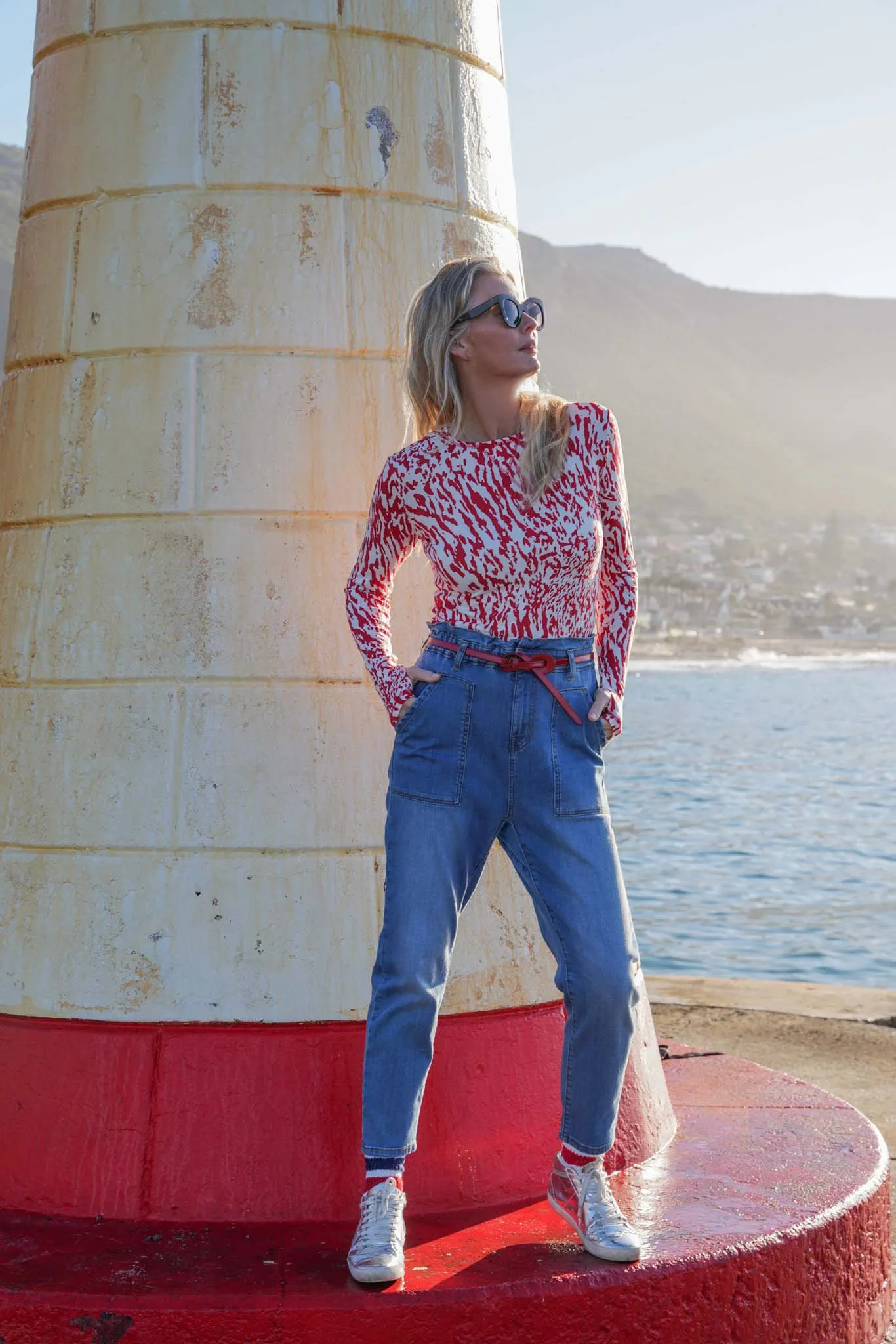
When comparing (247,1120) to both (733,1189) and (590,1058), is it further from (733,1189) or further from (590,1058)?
(733,1189)

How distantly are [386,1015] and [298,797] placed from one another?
0.62 meters

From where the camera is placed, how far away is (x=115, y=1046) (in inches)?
132

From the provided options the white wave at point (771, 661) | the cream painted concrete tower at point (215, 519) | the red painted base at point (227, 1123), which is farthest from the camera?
the white wave at point (771, 661)

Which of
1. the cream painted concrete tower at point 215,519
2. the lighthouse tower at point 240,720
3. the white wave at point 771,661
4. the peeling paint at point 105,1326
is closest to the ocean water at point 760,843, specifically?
the lighthouse tower at point 240,720

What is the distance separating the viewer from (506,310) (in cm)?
307

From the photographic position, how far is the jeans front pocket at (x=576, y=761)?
3.00 metres

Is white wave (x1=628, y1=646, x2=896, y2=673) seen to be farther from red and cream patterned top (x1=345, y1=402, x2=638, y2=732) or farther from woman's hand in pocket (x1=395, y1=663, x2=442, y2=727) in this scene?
woman's hand in pocket (x1=395, y1=663, x2=442, y2=727)

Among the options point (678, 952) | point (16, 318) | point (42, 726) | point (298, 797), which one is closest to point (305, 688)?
point (298, 797)

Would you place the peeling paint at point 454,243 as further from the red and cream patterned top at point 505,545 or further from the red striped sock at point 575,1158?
the red striped sock at point 575,1158

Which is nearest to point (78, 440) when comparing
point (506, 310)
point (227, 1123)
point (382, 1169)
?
point (506, 310)

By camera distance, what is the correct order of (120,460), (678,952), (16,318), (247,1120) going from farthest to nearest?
(678,952) < (16,318) < (120,460) < (247,1120)

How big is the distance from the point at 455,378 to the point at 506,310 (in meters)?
0.17

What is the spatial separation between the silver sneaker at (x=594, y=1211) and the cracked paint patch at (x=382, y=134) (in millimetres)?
2076

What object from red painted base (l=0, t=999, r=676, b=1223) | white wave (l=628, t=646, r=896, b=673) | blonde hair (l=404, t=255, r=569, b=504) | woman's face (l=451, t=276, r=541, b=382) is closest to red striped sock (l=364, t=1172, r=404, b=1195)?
red painted base (l=0, t=999, r=676, b=1223)
